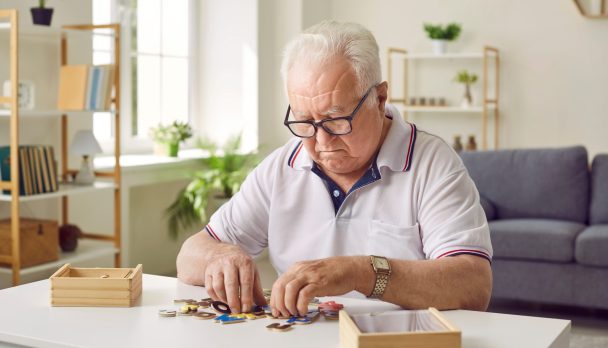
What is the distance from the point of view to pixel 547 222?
185 inches

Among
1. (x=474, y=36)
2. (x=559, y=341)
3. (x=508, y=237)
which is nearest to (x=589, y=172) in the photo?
(x=508, y=237)

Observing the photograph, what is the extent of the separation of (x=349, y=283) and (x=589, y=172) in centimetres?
367

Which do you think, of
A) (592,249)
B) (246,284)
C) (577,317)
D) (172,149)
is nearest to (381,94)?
(246,284)

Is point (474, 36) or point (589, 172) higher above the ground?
point (474, 36)

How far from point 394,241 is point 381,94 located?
36cm

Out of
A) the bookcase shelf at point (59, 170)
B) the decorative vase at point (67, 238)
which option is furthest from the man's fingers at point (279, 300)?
the decorative vase at point (67, 238)

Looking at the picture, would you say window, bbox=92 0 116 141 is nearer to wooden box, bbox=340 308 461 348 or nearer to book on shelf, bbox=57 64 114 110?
book on shelf, bbox=57 64 114 110

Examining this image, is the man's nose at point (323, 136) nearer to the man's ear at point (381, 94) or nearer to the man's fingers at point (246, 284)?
the man's ear at point (381, 94)

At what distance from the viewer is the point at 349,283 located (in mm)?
1656

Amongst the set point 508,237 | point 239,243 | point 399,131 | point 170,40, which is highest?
point 170,40

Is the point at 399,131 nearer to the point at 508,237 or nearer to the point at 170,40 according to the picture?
the point at 508,237

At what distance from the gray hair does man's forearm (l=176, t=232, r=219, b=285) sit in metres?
0.49

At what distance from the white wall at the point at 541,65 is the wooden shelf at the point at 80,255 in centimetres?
305

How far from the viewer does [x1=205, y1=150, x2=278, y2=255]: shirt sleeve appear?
7.21 ft
